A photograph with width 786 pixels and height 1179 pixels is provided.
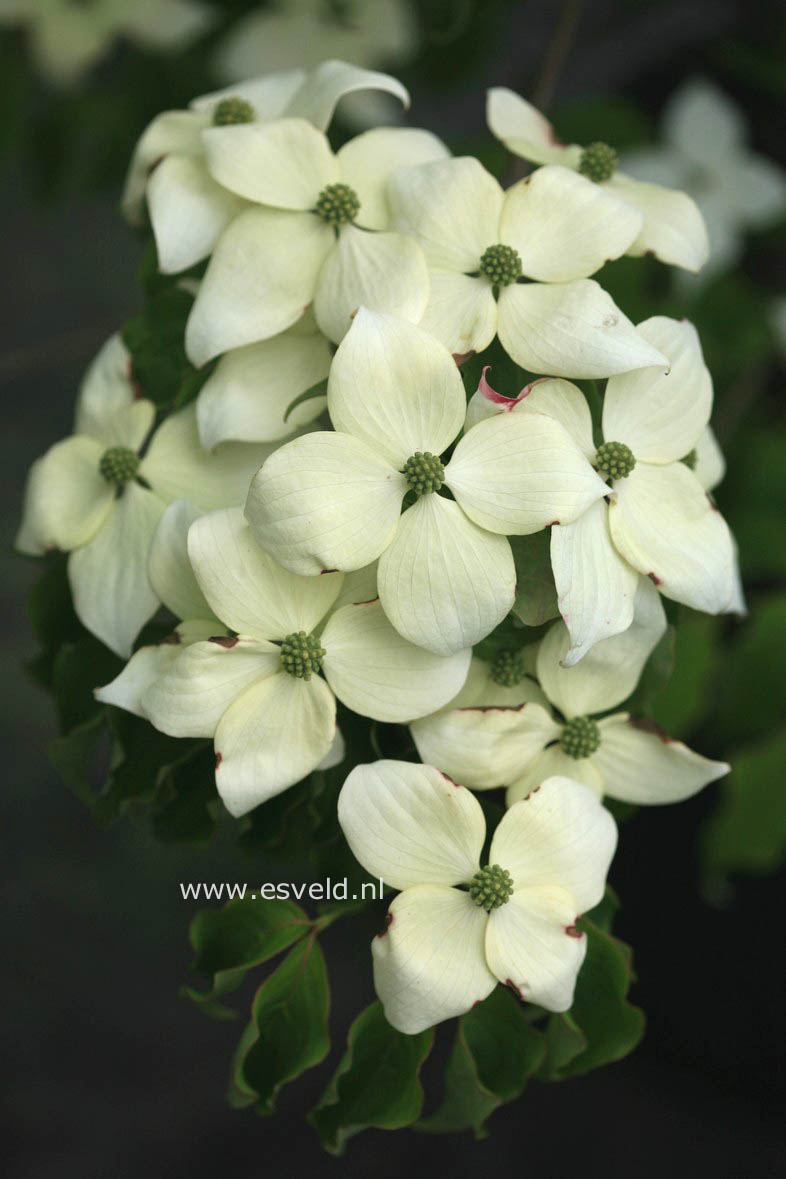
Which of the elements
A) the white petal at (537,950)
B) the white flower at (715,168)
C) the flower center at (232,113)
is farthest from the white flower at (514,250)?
the white flower at (715,168)

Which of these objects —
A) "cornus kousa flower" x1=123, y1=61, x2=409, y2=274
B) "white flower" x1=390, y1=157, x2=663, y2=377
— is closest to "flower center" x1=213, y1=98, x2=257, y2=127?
"cornus kousa flower" x1=123, y1=61, x2=409, y2=274

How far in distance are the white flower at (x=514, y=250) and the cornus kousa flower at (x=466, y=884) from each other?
17 cm

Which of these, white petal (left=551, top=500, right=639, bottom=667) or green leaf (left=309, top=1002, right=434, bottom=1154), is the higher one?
white petal (left=551, top=500, right=639, bottom=667)

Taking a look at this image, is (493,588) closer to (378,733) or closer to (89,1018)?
(378,733)

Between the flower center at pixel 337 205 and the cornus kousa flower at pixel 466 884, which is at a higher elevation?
the flower center at pixel 337 205

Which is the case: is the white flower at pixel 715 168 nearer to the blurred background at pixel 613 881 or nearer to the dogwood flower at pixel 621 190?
the blurred background at pixel 613 881

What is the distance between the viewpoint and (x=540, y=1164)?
1.23 meters

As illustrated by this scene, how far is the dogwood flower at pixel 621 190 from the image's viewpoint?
51cm

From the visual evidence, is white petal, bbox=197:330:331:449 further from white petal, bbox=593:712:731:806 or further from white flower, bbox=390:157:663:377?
white petal, bbox=593:712:731:806

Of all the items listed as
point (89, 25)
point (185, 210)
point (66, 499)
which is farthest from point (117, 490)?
point (89, 25)

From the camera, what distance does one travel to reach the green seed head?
1.42 ft

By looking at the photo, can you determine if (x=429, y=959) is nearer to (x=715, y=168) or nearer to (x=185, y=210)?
(x=185, y=210)

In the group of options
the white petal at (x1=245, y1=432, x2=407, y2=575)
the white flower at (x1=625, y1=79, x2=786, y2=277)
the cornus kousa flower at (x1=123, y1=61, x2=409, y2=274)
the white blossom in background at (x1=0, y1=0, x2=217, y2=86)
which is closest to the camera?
the white petal at (x1=245, y1=432, x2=407, y2=575)

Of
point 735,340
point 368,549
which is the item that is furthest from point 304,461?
point 735,340
